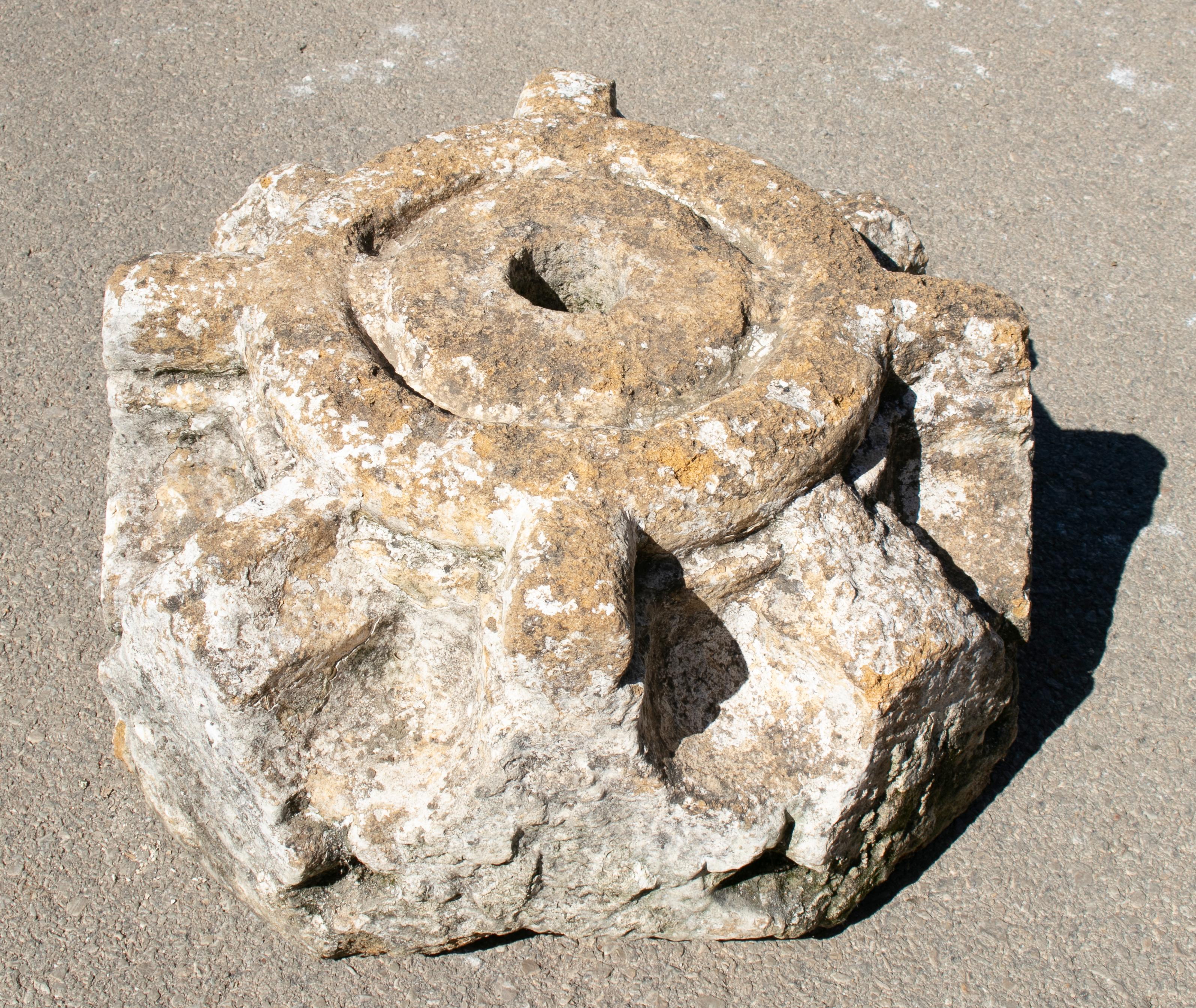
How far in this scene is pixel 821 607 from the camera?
2293 millimetres

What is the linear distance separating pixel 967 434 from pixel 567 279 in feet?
3.29

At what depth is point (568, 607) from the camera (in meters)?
2.03

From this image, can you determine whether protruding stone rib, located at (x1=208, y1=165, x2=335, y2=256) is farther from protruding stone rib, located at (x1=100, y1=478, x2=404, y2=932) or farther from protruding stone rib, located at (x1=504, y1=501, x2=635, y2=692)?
protruding stone rib, located at (x1=504, y1=501, x2=635, y2=692)

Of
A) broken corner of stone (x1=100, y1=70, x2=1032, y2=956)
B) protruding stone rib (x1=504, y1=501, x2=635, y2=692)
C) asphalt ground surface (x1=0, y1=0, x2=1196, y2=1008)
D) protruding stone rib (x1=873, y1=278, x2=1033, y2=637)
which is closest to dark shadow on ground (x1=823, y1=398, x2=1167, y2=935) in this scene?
asphalt ground surface (x1=0, y1=0, x2=1196, y2=1008)

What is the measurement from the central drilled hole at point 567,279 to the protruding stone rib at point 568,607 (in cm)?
75

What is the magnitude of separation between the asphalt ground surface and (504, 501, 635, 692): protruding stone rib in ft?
3.10

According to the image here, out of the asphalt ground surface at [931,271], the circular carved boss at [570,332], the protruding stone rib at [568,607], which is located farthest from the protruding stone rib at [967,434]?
the protruding stone rib at [568,607]

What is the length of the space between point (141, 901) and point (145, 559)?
30.8 inches

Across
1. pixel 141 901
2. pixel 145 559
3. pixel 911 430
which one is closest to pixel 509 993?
pixel 141 901

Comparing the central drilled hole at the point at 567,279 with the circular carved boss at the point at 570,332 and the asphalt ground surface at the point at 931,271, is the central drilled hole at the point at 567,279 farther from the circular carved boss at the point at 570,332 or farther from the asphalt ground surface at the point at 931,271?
the asphalt ground surface at the point at 931,271

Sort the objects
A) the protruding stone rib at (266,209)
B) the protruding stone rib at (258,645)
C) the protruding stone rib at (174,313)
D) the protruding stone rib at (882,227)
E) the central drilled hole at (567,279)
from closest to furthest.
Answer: the protruding stone rib at (258,645)
the protruding stone rib at (174,313)
the central drilled hole at (567,279)
the protruding stone rib at (266,209)
the protruding stone rib at (882,227)

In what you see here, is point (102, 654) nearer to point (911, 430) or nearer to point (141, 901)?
point (141, 901)

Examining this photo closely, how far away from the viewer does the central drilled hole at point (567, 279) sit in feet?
8.93

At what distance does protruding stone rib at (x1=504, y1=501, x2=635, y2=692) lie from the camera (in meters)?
2.03
